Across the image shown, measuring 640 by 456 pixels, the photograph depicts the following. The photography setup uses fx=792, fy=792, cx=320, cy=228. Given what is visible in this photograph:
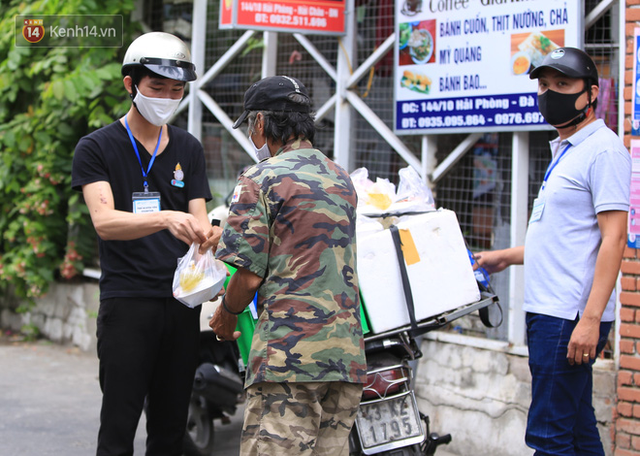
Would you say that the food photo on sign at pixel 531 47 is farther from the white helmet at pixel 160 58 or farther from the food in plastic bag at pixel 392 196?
the white helmet at pixel 160 58

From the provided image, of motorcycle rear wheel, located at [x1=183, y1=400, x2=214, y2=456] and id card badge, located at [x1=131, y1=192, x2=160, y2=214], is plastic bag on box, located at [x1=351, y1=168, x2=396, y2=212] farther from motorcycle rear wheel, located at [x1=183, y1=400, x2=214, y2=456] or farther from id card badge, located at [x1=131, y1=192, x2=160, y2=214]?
motorcycle rear wheel, located at [x1=183, y1=400, x2=214, y2=456]

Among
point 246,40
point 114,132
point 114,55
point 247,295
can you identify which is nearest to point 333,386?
point 247,295

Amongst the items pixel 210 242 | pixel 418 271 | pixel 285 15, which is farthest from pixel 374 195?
pixel 285 15

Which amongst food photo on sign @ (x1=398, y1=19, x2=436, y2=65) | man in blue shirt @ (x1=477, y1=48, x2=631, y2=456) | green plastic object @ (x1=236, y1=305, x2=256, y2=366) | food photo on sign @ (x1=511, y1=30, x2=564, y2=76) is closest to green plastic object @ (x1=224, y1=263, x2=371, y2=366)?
green plastic object @ (x1=236, y1=305, x2=256, y2=366)

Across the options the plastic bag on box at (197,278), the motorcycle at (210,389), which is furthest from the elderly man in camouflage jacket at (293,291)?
the motorcycle at (210,389)

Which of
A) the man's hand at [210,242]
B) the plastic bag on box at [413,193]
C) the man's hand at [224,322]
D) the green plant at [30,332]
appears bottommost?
the green plant at [30,332]

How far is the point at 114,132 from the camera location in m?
3.43

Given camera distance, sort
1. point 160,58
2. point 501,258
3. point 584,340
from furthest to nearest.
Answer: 1. point 501,258
2. point 160,58
3. point 584,340

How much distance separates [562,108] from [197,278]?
1.63 m

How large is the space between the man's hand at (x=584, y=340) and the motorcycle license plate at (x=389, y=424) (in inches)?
26.9

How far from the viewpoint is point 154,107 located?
3381mm

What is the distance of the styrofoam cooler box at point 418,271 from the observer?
10.7ft

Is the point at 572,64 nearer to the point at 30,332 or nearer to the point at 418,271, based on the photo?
the point at 418,271

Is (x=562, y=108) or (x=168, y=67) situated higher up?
(x=168, y=67)
